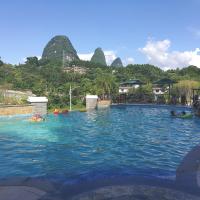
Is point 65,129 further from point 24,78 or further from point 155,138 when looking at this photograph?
point 24,78

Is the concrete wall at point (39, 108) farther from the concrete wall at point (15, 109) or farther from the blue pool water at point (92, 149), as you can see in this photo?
the blue pool water at point (92, 149)

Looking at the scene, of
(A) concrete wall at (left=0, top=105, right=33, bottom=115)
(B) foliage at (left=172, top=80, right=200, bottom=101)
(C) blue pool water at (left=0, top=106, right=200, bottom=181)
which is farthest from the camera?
Result: (B) foliage at (left=172, top=80, right=200, bottom=101)

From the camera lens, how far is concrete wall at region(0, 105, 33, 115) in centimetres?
3130

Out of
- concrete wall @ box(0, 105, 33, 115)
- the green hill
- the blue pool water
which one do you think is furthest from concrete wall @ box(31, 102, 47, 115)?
the green hill

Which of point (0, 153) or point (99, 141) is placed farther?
point (99, 141)

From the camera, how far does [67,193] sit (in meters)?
7.72

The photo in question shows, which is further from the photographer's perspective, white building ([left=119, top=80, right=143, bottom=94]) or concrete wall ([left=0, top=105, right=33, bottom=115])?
white building ([left=119, top=80, right=143, bottom=94])

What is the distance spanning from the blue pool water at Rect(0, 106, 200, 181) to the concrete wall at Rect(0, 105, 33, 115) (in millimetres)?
5276

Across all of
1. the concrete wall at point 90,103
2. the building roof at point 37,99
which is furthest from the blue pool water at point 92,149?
the concrete wall at point 90,103

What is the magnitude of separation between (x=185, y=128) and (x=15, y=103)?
18612mm

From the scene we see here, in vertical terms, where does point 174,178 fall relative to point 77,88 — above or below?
below

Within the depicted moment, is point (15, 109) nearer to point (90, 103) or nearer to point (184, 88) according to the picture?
point (90, 103)

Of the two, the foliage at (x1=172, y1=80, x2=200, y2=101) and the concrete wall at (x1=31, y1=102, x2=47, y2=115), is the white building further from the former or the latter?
the concrete wall at (x1=31, y1=102, x2=47, y2=115)

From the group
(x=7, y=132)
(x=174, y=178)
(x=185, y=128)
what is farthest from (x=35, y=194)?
(x=185, y=128)
